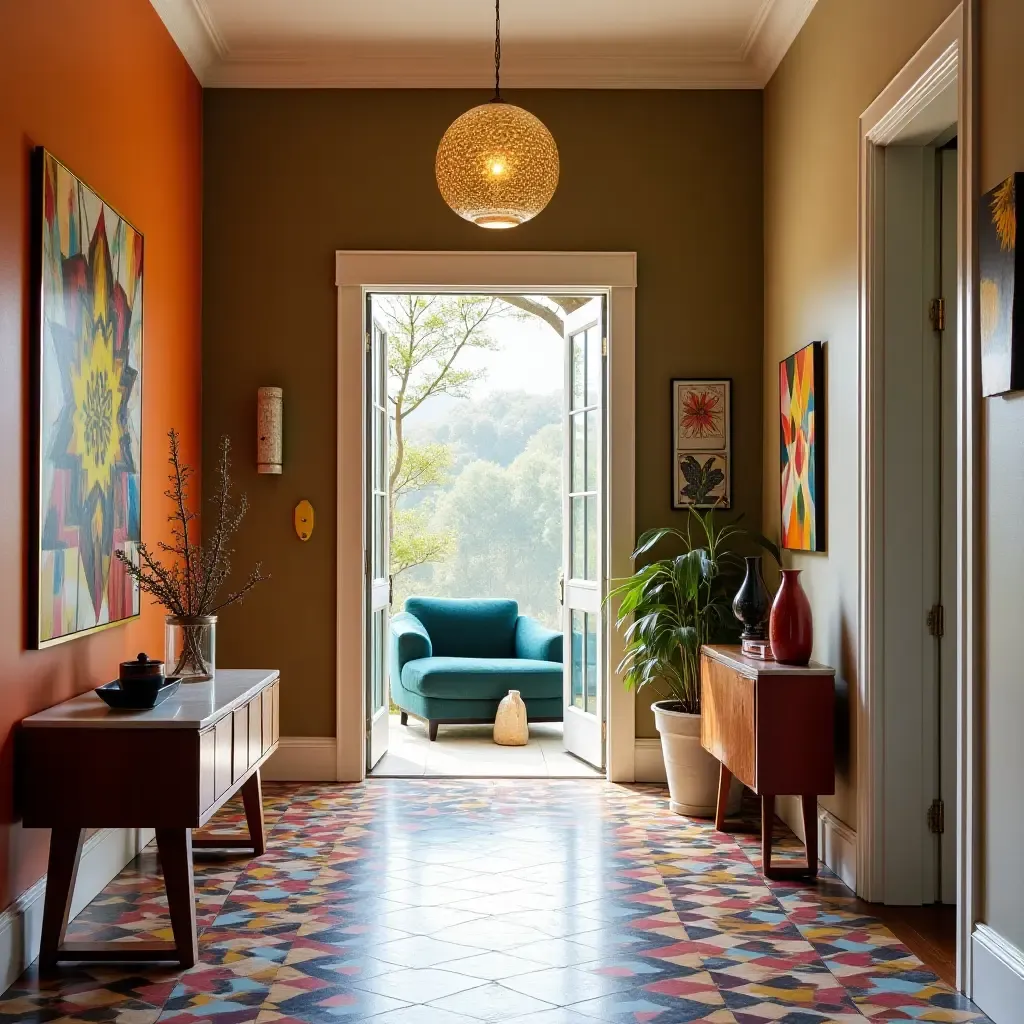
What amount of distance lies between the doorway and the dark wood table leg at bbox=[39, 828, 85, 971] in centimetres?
245

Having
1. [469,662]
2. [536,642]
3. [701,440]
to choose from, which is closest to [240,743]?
[701,440]

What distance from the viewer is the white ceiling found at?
187 inches

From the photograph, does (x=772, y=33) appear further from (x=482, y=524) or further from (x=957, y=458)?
(x=482, y=524)

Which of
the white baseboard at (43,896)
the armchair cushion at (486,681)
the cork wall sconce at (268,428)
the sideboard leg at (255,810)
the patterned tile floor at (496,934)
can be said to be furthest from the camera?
the armchair cushion at (486,681)

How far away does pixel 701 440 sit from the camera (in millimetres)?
5355

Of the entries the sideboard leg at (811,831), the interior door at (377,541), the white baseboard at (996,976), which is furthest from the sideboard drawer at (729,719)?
the interior door at (377,541)

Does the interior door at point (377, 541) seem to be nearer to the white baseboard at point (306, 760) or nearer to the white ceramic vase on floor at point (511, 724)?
the white baseboard at point (306, 760)

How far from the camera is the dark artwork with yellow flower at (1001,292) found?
2.61m

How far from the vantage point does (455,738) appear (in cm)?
681

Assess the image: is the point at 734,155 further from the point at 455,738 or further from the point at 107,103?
the point at 455,738

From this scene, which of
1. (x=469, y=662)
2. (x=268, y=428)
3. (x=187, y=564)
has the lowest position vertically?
(x=469, y=662)

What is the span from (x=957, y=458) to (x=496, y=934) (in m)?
1.94

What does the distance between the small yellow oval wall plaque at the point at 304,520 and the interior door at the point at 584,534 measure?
55.9 inches

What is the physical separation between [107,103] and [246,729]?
86.5 inches
